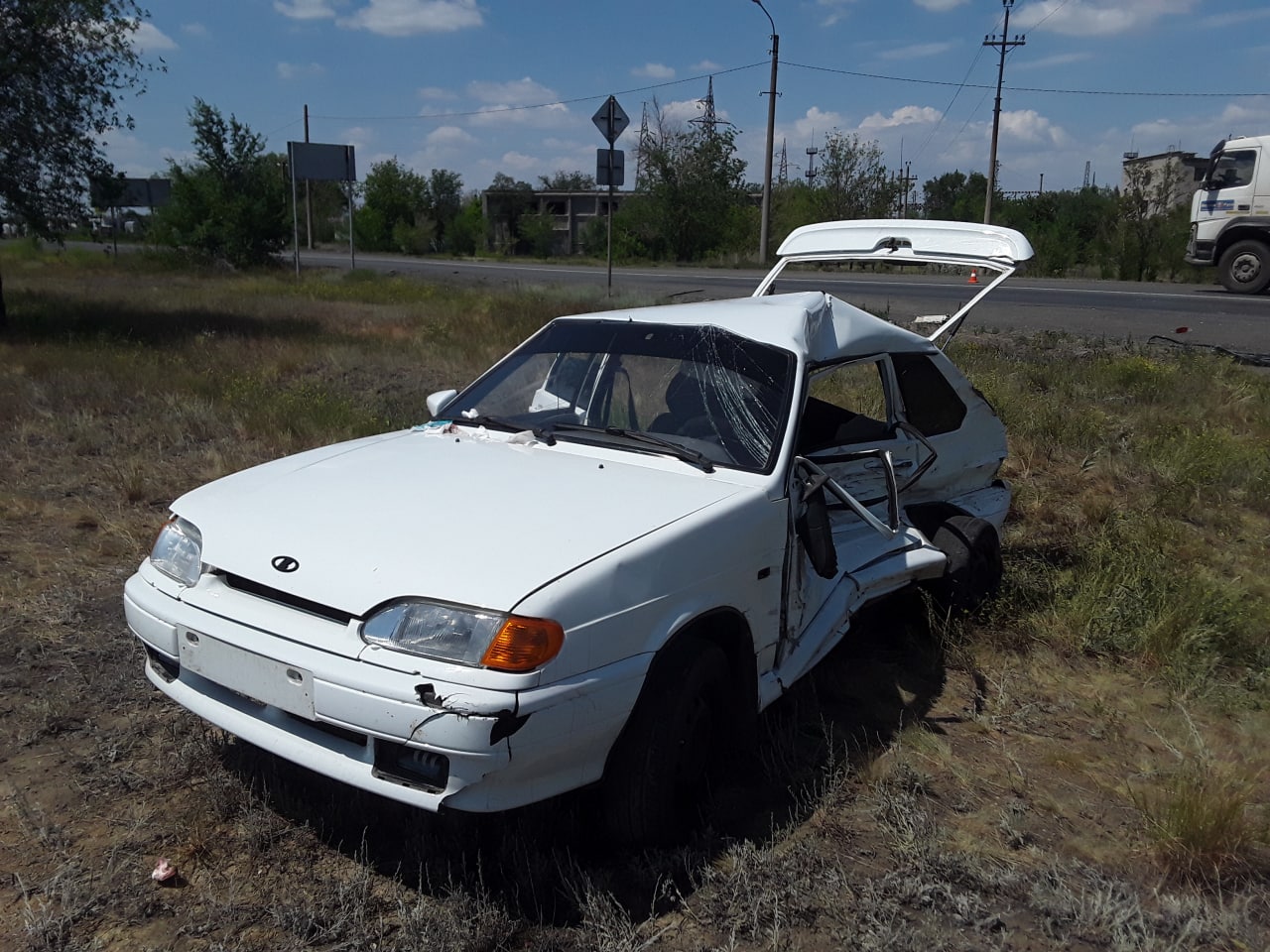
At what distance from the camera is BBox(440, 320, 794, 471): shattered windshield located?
11.6ft

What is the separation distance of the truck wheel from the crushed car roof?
753 inches

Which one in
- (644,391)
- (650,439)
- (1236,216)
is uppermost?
(1236,216)

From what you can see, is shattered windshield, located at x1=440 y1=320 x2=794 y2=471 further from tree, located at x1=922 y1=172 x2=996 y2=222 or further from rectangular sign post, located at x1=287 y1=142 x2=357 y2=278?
tree, located at x1=922 y1=172 x2=996 y2=222

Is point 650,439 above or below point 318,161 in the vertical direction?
below

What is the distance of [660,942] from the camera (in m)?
2.59

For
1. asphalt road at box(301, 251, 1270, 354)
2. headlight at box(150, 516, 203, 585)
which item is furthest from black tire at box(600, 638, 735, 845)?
asphalt road at box(301, 251, 1270, 354)

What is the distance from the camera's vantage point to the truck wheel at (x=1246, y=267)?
64.5 feet

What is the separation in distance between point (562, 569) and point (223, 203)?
3294 cm

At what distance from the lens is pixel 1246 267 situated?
2002 cm

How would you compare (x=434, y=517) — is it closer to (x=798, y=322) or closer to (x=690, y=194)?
(x=798, y=322)

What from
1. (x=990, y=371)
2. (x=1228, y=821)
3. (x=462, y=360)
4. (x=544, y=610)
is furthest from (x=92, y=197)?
(x=1228, y=821)

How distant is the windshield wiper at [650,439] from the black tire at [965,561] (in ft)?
5.22

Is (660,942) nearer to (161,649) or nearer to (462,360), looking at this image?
(161,649)

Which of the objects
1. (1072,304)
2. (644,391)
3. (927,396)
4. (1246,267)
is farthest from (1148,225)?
(644,391)
